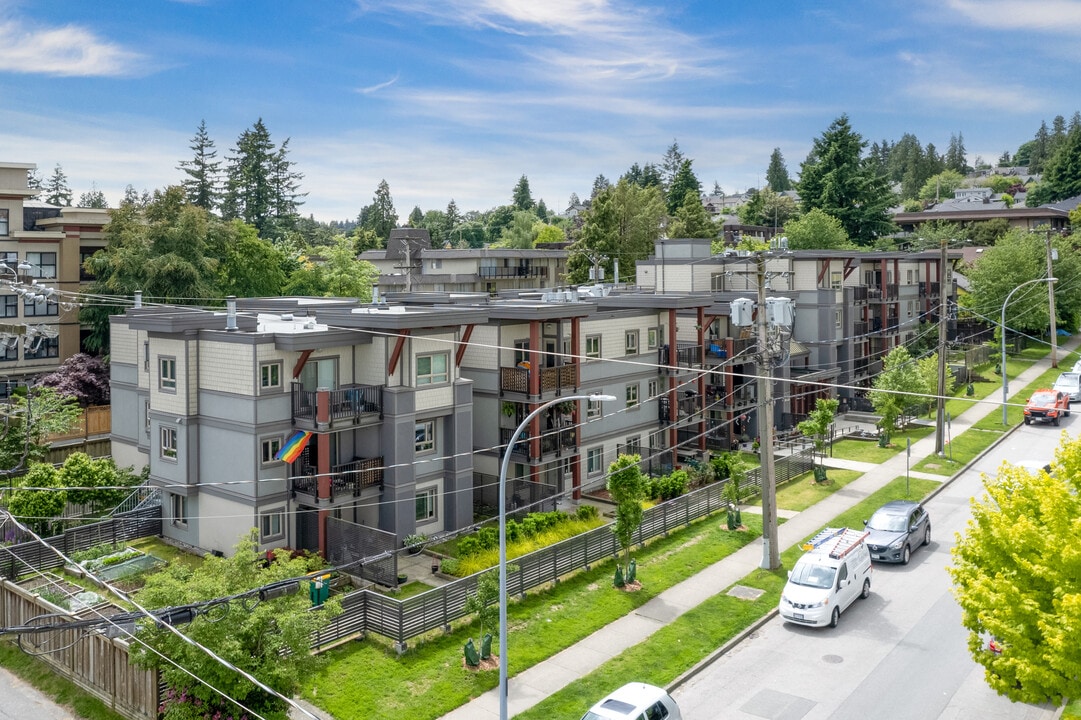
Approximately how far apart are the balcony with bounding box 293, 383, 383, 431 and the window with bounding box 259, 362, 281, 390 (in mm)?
651

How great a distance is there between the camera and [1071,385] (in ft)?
185

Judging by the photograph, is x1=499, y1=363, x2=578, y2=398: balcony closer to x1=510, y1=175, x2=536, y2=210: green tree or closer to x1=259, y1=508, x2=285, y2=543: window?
→ x1=259, y1=508, x2=285, y2=543: window

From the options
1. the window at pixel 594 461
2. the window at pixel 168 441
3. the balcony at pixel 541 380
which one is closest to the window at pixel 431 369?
the balcony at pixel 541 380

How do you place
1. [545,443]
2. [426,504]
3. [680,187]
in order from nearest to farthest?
1. [426,504]
2. [545,443]
3. [680,187]

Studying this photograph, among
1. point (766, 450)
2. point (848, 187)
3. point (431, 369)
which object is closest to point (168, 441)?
point (431, 369)

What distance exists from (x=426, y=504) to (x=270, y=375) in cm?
741

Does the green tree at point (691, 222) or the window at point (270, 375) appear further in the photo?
the green tree at point (691, 222)

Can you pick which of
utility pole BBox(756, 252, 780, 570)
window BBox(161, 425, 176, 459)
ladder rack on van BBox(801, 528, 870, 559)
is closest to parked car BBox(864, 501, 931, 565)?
ladder rack on van BBox(801, 528, 870, 559)

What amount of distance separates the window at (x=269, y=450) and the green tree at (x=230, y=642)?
35.0 feet

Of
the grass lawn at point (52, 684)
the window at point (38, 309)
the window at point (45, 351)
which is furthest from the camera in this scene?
the window at point (38, 309)

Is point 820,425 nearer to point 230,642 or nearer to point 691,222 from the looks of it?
point 230,642

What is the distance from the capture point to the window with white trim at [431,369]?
107 feet

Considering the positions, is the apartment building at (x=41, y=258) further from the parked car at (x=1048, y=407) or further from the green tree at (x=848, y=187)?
the green tree at (x=848, y=187)

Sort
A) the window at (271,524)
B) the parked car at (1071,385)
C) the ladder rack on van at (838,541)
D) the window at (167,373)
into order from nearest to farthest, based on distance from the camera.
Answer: the ladder rack on van at (838,541) → the window at (271,524) → the window at (167,373) → the parked car at (1071,385)
